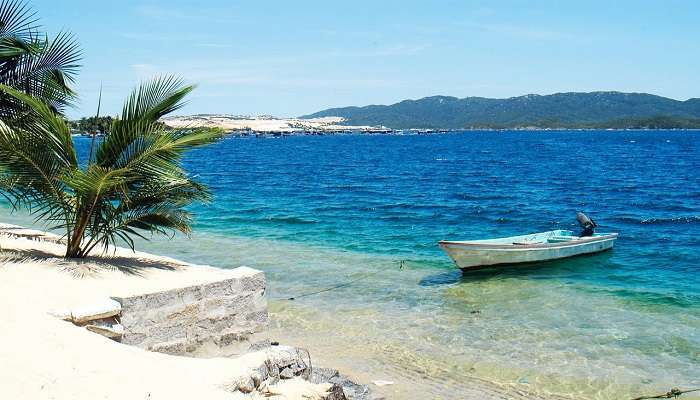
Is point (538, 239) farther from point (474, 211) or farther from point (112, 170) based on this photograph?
point (112, 170)

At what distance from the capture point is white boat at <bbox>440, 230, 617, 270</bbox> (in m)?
17.6

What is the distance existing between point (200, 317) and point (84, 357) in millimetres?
2289

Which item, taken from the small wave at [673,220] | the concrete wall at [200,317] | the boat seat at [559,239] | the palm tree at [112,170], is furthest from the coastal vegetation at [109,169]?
the small wave at [673,220]

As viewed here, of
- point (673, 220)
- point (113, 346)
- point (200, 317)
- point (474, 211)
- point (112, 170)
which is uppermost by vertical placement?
point (112, 170)

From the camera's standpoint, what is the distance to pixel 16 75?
39.0 ft

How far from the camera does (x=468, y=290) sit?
16.2 m

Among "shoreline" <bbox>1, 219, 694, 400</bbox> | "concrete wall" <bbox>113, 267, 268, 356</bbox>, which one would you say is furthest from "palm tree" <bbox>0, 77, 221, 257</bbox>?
"shoreline" <bbox>1, 219, 694, 400</bbox>

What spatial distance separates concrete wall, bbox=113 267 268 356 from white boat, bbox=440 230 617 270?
30.4 ft

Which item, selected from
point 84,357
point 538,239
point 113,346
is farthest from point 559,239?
point 84,357

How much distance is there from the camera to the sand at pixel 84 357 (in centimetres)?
559

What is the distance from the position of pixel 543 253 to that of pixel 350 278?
19.3ft

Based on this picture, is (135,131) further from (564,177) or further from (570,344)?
(564,177)

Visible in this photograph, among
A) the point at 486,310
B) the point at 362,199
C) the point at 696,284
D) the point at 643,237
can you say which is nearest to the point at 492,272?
the point at 486,310

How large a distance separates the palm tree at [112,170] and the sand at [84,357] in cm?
117
